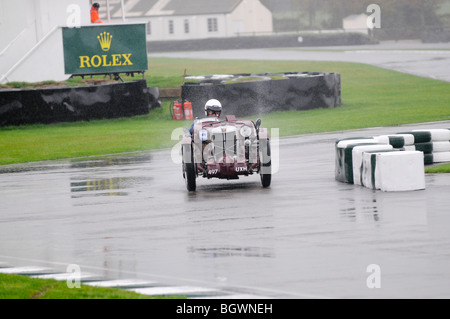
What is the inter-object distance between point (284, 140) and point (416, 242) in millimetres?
13747

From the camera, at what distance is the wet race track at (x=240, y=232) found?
28.2 ft

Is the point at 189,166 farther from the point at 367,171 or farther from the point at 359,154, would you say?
the point at 367,171

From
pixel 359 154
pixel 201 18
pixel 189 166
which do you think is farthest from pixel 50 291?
pixel 201 18

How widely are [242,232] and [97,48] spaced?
2299 cm

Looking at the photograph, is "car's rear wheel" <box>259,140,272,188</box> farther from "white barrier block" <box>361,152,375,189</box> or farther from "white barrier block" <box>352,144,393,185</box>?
"white barrier block" <box>361,152,375,189</box>

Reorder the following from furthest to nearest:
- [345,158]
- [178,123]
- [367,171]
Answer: [178,123] → [345,158] → [367,171]

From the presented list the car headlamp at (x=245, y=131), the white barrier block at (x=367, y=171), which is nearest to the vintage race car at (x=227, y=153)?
the car headlamp at (x=245, y=131)

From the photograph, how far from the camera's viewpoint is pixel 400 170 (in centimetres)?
1384

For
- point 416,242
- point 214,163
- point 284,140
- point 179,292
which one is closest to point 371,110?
point 284,140

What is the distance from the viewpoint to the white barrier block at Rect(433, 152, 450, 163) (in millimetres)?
17422

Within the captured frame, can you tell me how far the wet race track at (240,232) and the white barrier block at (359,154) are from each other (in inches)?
9.5

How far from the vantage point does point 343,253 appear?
959 cm

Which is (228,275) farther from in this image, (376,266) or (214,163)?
(214,163)

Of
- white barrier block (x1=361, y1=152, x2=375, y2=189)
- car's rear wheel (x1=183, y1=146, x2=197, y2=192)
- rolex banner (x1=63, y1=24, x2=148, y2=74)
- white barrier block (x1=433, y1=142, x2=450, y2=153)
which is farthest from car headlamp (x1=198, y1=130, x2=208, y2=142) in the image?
rolex banner (x1=63, y1=24, x2=148, y2=74)
